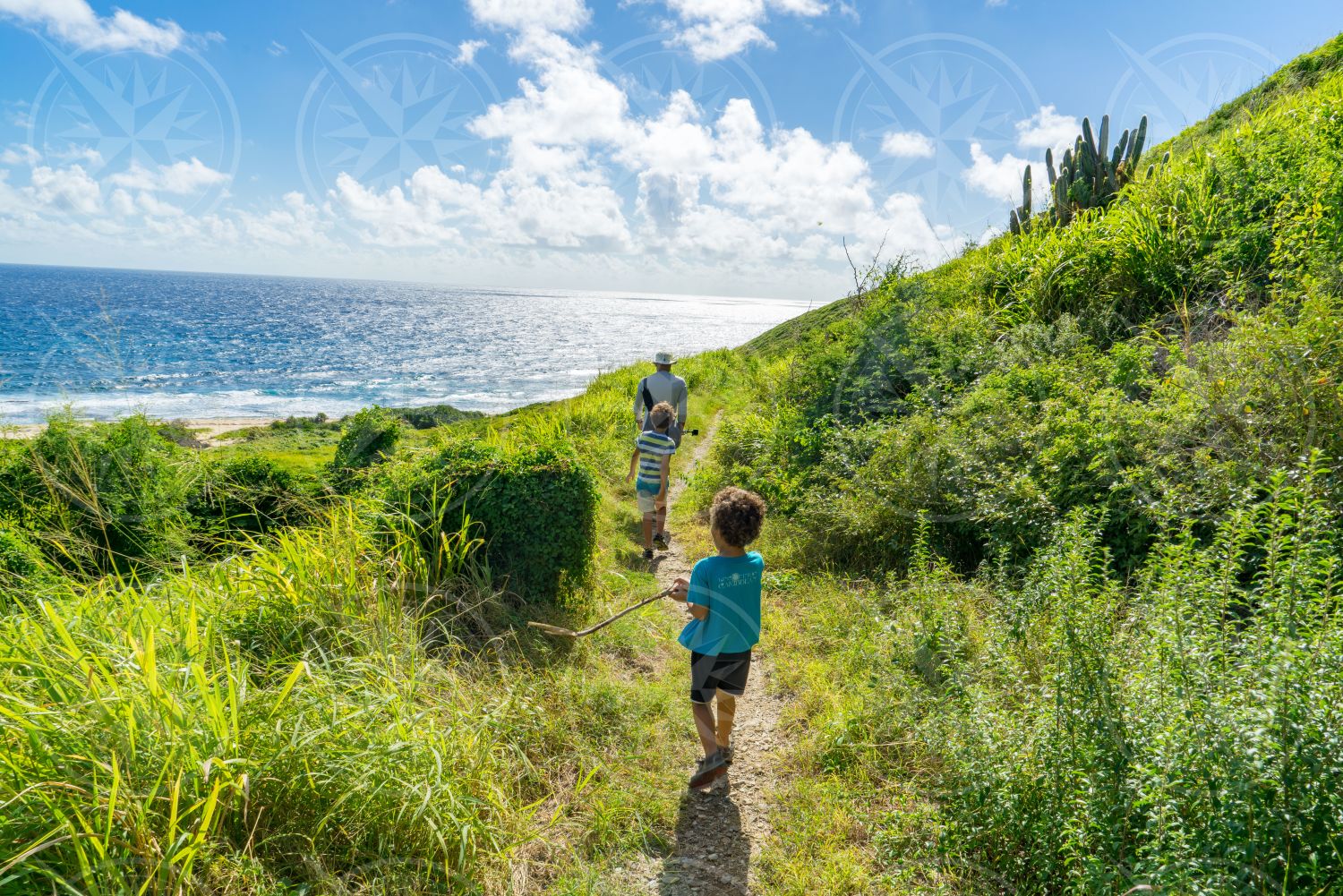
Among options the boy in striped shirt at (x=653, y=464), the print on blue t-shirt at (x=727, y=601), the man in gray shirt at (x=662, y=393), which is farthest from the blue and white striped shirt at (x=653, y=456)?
the print on blue t-shirt at (x=727, y=601)

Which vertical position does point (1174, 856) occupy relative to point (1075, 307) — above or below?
below

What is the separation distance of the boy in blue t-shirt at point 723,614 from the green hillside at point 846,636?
0.41m

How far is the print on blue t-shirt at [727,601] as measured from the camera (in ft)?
11.6

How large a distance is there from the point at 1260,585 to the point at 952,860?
1.63m

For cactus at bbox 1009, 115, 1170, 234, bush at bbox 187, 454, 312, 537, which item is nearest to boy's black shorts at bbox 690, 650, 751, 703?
bush at bbox 187, 454, 312, 537

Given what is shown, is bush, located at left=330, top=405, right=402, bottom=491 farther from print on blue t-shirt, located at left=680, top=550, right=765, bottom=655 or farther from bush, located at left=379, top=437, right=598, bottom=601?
print on blue t-shirt, located at left=680, top=550, right=765, bottom=655

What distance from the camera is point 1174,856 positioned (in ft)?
6.28

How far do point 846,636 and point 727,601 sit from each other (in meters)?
1.97

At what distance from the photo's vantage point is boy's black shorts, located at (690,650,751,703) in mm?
3672

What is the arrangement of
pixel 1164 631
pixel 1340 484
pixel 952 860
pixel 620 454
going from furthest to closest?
pixel 620 454 < pixel 1340 484 < pixel 952 860 < pixel 1164 631

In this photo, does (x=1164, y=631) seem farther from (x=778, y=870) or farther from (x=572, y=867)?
(x=572, y=867)

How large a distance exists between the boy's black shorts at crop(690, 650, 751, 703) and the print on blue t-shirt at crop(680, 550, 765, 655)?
93 millimetres

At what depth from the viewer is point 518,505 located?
17.0 ft

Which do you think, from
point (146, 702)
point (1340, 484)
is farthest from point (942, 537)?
point (146, 702)
